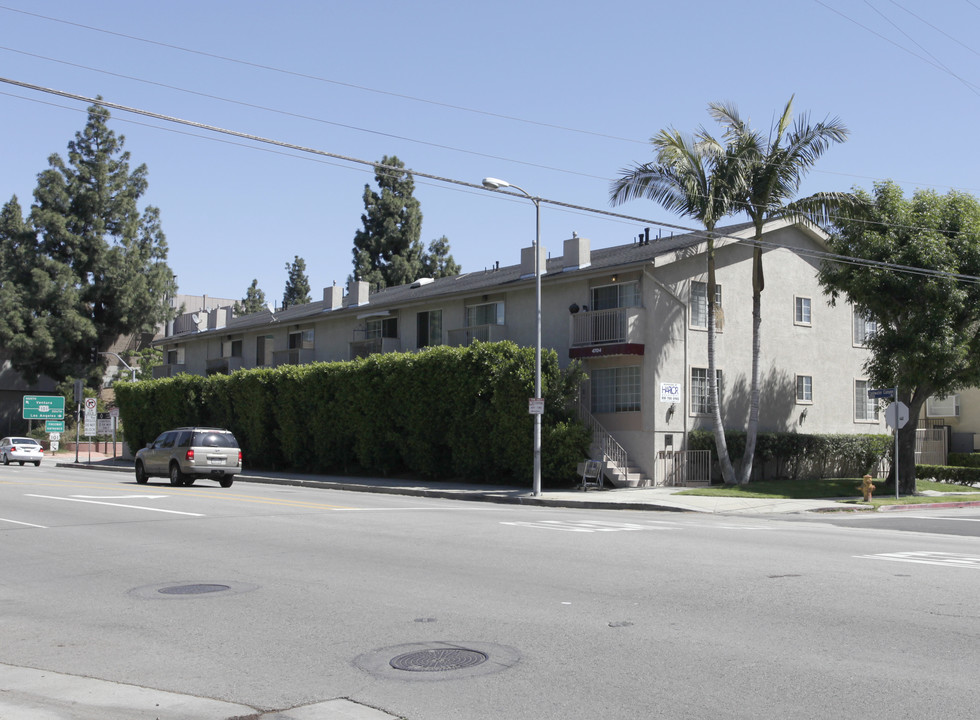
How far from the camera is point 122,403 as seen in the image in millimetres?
52531

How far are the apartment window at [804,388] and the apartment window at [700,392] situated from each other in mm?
4618

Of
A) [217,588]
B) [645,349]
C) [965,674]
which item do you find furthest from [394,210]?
[965,674]

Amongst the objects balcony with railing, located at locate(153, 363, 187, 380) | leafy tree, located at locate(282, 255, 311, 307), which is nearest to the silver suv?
balcony with railing, located at locate(153, 363, 187, 380)

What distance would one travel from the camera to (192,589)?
1064 centimetres

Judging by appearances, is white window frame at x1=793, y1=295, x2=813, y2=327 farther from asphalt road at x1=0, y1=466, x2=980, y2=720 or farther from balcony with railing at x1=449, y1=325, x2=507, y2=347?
asphalt road at x1=0, y1=466, x2=980, y2=720

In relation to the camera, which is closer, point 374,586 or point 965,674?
point 965,674

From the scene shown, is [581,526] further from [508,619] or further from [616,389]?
[616,389]

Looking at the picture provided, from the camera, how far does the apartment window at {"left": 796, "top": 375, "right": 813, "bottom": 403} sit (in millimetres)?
35553

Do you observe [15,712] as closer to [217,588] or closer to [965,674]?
[217,588]

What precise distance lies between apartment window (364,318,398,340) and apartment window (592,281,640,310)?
11557mm

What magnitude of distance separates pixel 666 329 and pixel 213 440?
14706 mm

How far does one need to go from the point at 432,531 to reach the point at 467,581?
544 cm

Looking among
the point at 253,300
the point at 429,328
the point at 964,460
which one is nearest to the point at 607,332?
the point at 429,328

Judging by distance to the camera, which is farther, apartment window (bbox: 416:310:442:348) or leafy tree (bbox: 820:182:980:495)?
apartment window (bbox: 416:310:442:348)
